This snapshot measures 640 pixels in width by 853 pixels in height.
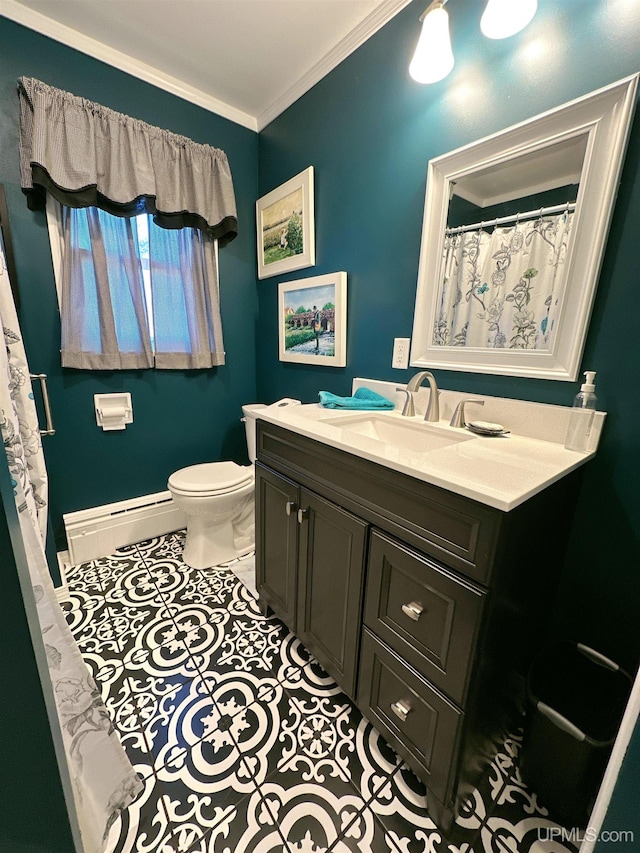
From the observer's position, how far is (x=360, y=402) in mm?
1509

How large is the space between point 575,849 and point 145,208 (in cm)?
286

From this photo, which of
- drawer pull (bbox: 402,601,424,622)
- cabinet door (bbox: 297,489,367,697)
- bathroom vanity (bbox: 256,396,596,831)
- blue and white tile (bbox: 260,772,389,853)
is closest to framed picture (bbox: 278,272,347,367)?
bathroom vanity (bbox: 256,396,596,831)

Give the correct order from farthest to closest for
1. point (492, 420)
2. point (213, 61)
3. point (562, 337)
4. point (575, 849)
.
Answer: point (213, 61) < point (492, 420) < point (562, 337) < point (575, 849)

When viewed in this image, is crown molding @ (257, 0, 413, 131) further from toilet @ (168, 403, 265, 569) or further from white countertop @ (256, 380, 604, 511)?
toilet @ (168, 403, 265, 569)

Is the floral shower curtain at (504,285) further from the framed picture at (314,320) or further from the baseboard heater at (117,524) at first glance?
the baseboard heater at (117,524)

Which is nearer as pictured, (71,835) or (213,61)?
(71,835)

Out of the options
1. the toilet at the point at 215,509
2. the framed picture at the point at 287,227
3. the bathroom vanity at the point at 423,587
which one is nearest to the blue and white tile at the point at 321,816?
the bathroom vanity at the point at 423,587

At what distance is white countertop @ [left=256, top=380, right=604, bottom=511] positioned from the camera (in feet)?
2.39

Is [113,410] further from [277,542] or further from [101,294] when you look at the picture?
[277,542]

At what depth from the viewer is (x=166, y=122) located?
1804 mm

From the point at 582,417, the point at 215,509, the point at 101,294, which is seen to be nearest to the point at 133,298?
the point at 101,294

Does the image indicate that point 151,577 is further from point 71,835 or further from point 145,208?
point 145,208

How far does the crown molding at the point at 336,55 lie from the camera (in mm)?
1323

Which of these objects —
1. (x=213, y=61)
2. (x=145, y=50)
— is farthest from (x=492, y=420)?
(x=145, y=50)
